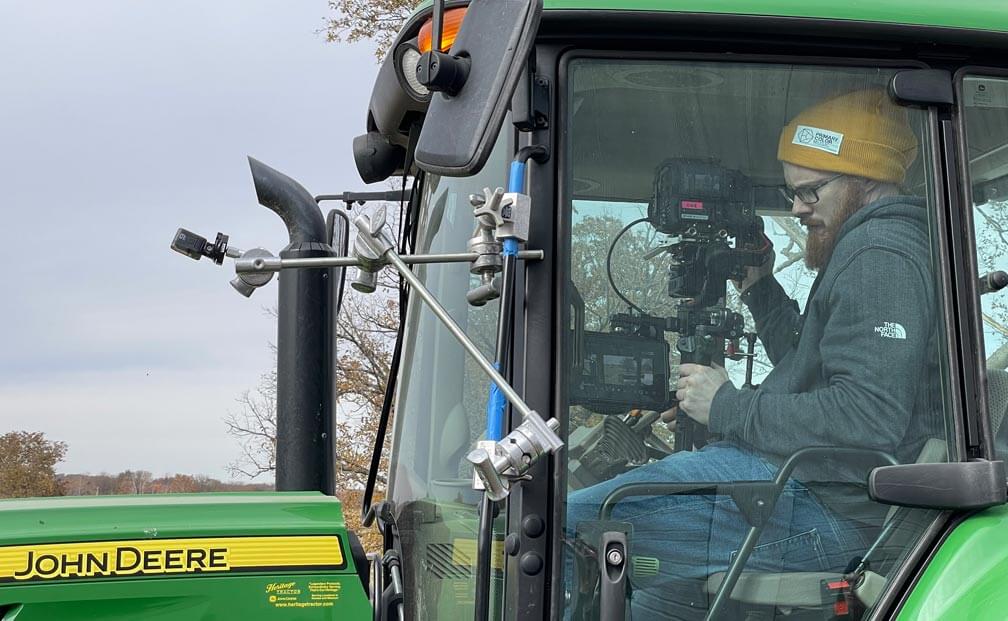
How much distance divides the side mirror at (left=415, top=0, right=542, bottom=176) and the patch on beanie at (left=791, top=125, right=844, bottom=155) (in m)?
0.61

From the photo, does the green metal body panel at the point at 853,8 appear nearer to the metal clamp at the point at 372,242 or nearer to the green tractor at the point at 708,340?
the green tractor at the point at 708,340

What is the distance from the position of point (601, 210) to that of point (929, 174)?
64 cm

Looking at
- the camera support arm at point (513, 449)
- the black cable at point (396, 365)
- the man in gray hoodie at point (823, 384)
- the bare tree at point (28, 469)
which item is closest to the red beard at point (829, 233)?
the man in gray hoodie at point (823, 384)

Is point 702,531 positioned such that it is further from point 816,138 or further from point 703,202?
point 816,138

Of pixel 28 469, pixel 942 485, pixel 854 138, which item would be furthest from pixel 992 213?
pixel 28 469

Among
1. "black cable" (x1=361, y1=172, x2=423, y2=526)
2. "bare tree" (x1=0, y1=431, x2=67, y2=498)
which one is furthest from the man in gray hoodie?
"bare tree" (x1=0, y1=431, x2=67, y2=498)

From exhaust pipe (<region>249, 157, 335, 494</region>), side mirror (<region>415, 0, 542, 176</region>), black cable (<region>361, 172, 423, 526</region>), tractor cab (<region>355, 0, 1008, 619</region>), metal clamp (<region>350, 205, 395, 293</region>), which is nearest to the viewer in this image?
side mirror (<region>415, 0, 542, 176</region>)

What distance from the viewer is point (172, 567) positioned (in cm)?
204

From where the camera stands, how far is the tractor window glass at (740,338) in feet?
6.29

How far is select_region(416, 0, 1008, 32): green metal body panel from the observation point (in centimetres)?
192

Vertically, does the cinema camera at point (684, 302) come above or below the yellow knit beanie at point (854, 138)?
below

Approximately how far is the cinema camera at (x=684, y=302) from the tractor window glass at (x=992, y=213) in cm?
43

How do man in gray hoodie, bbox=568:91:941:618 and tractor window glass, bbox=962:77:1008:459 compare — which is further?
tractor window glass, bbox=962:77:1008:459

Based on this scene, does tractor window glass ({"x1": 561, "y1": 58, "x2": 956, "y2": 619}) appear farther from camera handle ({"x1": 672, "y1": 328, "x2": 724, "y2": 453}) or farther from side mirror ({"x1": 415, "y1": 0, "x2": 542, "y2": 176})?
side mirror ({"x1": 415, "y1": 0, "x2": 542, "y2": 176})
